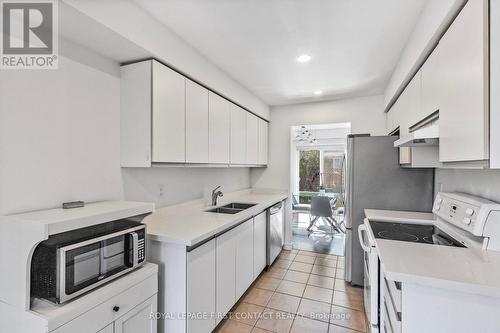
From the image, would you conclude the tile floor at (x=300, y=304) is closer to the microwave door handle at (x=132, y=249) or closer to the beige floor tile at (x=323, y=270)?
the beige floor tile at (x=323, y=270)

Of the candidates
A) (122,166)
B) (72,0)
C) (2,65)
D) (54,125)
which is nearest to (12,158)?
(54,125)

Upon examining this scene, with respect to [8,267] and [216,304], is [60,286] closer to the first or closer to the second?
[8,267]

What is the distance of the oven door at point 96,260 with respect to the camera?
1085 mm

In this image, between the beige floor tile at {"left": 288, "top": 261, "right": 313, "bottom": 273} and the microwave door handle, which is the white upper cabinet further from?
the microwave door handle

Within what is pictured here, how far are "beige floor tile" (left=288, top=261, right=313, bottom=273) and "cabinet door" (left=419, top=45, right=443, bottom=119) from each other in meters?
2.32

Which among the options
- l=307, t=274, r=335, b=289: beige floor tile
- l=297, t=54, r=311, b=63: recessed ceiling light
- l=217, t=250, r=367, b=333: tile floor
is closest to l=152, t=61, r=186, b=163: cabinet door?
l=297, t=54, r=311, b=63: recessed ceiling light

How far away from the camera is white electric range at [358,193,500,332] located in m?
1.25

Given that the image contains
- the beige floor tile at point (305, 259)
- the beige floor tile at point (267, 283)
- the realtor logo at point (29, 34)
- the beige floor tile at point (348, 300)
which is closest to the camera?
the realtor logo at point (29, 34)

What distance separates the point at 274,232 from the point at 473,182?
2.21 metres

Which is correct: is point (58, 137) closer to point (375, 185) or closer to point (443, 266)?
point (443, 266)

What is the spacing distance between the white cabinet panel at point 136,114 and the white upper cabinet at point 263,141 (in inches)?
90.7

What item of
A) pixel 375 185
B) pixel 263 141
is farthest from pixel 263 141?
pixel 375 185

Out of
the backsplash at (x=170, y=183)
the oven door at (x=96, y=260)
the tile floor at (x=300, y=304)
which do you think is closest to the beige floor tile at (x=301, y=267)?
the tile floor at (x=300, y=304)

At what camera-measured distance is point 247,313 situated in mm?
2232
